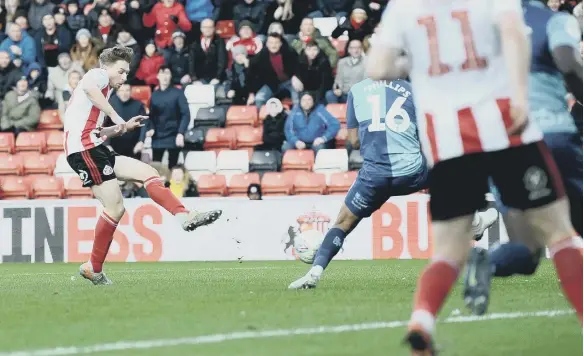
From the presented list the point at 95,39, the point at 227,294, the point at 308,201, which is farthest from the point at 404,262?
the point at 95,39

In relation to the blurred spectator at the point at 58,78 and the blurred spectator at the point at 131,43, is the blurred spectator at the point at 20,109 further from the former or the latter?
the blurred spectator at the point at 131,43

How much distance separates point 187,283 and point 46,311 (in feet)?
10.5

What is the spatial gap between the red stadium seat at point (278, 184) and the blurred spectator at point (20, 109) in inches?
179

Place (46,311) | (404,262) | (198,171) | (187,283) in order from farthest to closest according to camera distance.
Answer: (198,171) → (404,262) → (187,283) → (46,311)

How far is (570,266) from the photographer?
17.9 feet

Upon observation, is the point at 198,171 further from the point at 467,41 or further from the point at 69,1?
the point at 467,41

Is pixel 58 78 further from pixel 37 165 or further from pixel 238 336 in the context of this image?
pixel 238 336

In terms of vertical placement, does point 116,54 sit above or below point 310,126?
above

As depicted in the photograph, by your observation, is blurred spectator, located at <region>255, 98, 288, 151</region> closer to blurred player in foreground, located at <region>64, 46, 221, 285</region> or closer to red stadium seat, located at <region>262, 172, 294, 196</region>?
red stadium seat, located at <region>262, 172, 294, 196</region>

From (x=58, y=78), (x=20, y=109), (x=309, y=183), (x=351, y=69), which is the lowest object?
(x=309, y=183)

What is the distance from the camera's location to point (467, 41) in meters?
5.39

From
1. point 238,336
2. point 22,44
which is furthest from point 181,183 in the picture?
point 238,336

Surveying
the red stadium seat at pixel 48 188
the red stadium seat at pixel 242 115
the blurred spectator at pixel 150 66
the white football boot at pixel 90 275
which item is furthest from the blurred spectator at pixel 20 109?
the white football boot at pixel 90 275

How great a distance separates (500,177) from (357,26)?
587 inches
